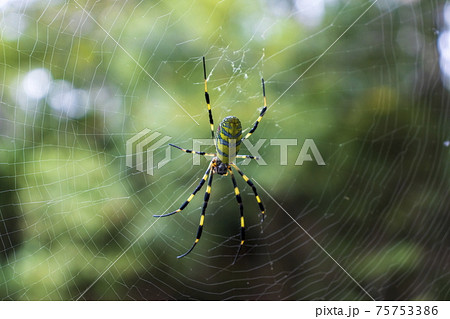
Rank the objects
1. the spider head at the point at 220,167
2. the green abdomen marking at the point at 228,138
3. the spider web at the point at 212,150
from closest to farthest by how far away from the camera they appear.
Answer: the green abdomen marking at the point at 228,138, the spider head at the point at 220,167, the spider web at the point at 212,150

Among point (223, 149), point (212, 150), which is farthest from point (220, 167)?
point (212, 150)

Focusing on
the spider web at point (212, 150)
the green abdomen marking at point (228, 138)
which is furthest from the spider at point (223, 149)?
the spider web at point (212, 150)

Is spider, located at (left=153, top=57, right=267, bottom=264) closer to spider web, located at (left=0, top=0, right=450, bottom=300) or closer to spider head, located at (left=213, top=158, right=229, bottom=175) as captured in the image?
spider head, located at (left=213, top=158, right=229, bottom=175)

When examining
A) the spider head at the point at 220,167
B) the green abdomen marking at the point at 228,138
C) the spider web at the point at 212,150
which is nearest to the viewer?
the green abdomen marking at the point at 228,138

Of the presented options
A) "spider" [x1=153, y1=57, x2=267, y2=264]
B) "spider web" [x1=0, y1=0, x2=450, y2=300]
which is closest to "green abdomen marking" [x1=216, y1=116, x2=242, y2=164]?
"spider" [x1=153, y1=57, x2=267, y2=264]

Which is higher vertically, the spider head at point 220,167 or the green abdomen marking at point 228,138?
the green abdomen marking at point 228,138

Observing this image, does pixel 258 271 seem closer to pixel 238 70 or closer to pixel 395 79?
pixel 238 70

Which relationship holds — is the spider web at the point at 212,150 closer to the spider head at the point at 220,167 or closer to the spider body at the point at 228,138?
the spider head at the point at 220,167
